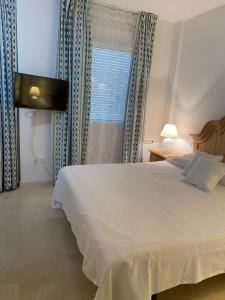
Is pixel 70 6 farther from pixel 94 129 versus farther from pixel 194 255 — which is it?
pixel 194 255

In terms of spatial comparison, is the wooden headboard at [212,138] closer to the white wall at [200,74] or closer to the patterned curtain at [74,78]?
the white wall at [200,74]

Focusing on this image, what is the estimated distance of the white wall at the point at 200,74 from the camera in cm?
322

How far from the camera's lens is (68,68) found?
3.39 meters

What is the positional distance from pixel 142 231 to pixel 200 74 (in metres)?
2.86

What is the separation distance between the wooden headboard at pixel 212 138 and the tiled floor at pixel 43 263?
1.64m

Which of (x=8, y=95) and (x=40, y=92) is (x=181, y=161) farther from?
(x=8, y=95)

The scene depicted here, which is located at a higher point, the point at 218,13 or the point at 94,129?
the point at 218,13

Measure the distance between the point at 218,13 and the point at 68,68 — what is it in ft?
7.33

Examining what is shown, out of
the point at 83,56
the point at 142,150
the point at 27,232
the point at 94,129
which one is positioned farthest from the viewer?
the point at 142,150

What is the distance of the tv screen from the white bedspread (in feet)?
4.58

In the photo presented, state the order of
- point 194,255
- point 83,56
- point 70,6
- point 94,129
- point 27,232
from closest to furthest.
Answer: point 194,255, point 27,232, point 70,6, point 83,56, point 94,129

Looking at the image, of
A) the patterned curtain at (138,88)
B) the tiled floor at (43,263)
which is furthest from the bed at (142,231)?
the patterned curtain at (138,88)

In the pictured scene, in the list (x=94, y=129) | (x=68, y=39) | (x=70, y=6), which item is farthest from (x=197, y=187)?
(x=70, y=6)

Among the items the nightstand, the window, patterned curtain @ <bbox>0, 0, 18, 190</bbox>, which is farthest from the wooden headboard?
patterned curtain @ <bbox>0, 0, 18, 190</bbox>
